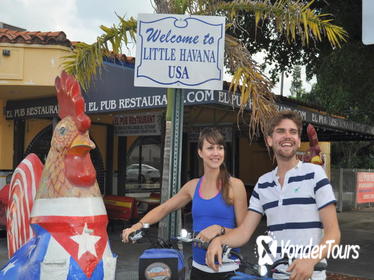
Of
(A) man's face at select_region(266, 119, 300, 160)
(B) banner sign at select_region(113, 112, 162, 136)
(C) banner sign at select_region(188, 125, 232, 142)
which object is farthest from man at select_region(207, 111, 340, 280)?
(C) banner sign at select_region(188, 125, 232, 142)

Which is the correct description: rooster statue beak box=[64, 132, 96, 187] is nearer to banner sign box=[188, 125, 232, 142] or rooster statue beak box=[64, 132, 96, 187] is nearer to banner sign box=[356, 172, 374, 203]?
banner sign box=[188, 125, 232, 142]

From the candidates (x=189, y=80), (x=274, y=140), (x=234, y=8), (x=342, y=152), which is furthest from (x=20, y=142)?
(x=342, y=152)

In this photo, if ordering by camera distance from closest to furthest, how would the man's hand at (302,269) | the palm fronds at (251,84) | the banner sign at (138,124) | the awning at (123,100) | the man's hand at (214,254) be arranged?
1. the man's hand at (302,269)
2. the man's hand at (214,254)
3. the palm fronds at (251,84)
4. the awning at (123,100)
5. the banner sign at (138,124)

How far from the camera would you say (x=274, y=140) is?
2.40 metres

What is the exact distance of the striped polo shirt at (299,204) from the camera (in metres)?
2.26

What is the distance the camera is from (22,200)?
12.4ft

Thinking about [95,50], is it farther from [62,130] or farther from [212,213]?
[212,213]

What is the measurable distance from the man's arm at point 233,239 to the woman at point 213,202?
33 cm

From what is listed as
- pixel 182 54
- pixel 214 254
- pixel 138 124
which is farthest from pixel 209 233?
pixel 138 124

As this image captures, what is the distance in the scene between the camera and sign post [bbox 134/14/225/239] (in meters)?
3.98

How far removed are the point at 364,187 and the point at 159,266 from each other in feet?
57.5

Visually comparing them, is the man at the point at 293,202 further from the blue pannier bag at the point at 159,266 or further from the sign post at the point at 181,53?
the sign post at the point at 181,53

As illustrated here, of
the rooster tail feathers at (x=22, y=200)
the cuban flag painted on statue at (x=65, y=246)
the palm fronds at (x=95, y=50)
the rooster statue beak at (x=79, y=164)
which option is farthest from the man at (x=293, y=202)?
the palm fronds at (x=95, y=50)

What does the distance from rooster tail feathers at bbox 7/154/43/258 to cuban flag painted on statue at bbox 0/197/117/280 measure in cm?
48
